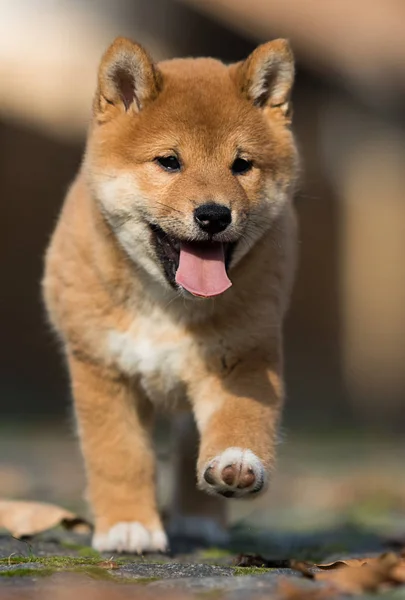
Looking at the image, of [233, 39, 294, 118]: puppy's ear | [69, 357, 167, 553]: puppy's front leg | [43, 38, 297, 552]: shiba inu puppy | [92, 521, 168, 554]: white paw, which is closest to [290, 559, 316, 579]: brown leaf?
[43, 38, 297, 552]: shiba inu puppy

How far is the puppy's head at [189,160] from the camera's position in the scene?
471 cm

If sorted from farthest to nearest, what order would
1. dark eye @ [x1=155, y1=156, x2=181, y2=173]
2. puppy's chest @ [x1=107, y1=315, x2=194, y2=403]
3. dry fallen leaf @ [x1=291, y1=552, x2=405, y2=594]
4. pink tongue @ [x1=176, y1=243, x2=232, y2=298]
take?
puppy's chest @ [x1=107, y1=315, x2=194, y2=403]
dark eye @ [x1=155, y1=156, x2=181, y2=173]
pink tongue @ [x1=176, y1=243, x2=232, y2=298]
dry fallen leaf @ [x1=291, y1=552, x2=405, y2=594]

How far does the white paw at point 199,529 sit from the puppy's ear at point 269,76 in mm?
2272

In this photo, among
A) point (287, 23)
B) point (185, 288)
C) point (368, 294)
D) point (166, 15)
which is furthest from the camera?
point (368, 294)

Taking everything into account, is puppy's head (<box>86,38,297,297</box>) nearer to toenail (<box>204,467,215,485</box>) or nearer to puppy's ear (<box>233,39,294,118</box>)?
puppy's ear (<box>233,39,294,118</box>)

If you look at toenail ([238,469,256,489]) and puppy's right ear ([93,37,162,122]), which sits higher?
puppy's right ear ([93,37,162,122])

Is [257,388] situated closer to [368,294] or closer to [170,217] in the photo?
[170,217]

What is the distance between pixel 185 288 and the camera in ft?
15.5

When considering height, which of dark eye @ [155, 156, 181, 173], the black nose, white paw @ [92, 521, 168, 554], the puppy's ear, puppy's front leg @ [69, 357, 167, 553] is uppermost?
the puppy's ear

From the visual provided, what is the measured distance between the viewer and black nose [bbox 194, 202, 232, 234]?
458 cm

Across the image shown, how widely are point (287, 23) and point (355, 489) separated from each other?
5997mm

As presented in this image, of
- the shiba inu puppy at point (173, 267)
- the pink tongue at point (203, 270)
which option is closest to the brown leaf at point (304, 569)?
the shiba inu puppy at point (173, 267)

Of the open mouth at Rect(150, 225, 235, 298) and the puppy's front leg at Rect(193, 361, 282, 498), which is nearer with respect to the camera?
the puppy's front leg at Rect(193, 361, 282, 498)

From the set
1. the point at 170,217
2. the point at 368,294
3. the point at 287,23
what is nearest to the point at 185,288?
the point at 170,217
